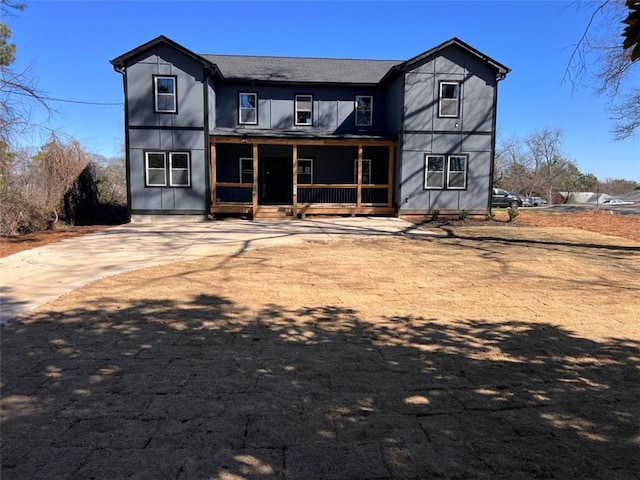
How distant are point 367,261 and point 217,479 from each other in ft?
24.6

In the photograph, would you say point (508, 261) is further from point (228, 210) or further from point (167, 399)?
point (228, 210)

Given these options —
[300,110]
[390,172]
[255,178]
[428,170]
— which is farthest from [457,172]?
[255,178]

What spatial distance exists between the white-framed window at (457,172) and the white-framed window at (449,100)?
1.85m

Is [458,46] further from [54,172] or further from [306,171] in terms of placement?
[54,172]

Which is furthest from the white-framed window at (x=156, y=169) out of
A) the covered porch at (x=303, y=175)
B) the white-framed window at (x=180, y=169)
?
the covered porch at (x=303, y=175)

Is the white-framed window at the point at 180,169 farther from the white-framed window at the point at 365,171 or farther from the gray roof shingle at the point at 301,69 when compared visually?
the white-framed window at the point at 365,171

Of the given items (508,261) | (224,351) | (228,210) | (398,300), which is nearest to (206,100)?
(228,210)

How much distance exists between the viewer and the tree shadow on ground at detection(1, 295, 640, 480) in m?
2.62

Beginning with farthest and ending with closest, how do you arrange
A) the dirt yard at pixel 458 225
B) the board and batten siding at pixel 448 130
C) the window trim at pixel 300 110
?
the window trim at pixel 300 110 < the board and batten siding at pixel 448 130 < the dirt yard at pixel 458 225

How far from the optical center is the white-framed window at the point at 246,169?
21766 millimetres

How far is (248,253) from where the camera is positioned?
10.6m

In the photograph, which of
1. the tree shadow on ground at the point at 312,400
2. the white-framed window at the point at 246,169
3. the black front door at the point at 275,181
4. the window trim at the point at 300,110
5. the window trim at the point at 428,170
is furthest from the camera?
the black front door at the point at 275,181

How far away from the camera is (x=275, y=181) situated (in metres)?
23.1

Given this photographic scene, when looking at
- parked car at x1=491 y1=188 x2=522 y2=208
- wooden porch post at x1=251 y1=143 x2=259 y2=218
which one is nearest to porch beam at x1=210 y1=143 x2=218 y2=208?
wooden porch post at x1=251 y1=143 x2=259 y2=218
